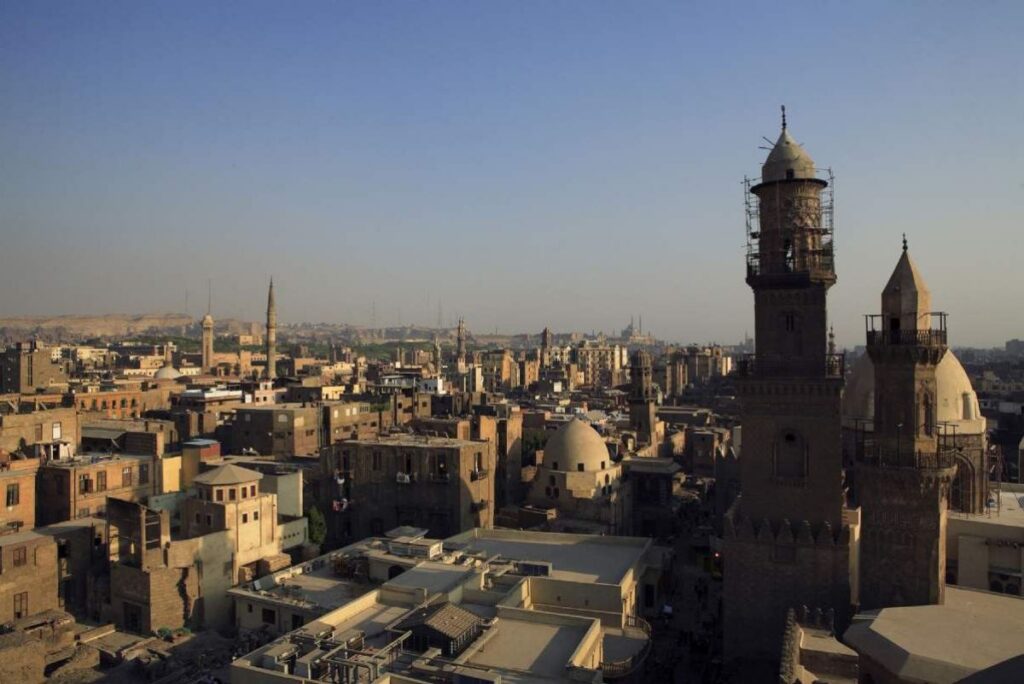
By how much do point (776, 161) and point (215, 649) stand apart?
23911 millimetres

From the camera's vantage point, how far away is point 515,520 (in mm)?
36500

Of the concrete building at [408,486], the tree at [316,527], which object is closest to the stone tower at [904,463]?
the concrete building at [408,486]

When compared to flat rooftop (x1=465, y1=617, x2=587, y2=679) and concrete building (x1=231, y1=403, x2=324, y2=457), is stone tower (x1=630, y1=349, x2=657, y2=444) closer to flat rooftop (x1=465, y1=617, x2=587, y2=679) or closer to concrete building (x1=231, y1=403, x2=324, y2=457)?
concrete building (x1=231, y1=403, x2=324, y2=457)

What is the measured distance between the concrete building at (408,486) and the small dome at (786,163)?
58.4 feet

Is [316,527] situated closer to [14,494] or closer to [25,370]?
[14,494]

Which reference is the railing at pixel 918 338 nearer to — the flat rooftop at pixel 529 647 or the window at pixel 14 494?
the flat rooftop at pixel 529 647

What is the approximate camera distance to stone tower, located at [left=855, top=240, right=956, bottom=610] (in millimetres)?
22000

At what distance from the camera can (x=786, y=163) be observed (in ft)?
81.6

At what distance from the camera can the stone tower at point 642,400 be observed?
53000 millimetres

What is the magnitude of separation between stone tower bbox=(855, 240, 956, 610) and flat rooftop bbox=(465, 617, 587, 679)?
978cm

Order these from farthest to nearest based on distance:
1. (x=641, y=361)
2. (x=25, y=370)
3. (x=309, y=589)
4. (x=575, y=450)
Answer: (x=25, y=370) → (x=641, y=361) → (x=575, y=450) → (x=309, y=589)

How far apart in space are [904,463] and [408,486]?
21.3 meters

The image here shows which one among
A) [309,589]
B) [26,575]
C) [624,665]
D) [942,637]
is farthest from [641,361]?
[26,575]

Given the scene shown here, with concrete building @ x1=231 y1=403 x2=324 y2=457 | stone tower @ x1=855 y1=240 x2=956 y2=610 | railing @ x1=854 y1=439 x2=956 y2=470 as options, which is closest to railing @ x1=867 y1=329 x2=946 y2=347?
stone tower @ x1=855 y1=240 x2=956 y2=610
